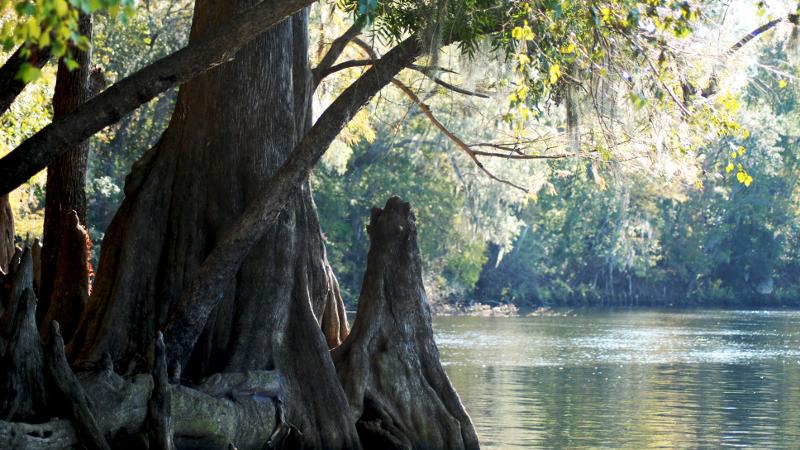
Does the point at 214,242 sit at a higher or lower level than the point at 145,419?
higher

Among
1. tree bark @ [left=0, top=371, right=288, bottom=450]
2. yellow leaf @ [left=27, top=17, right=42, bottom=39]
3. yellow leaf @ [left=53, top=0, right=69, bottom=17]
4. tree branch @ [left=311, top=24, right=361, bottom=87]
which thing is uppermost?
tree branch @ [left=311, top=24, right=361, bottom=87]

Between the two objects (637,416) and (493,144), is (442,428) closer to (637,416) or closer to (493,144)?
(493,144)

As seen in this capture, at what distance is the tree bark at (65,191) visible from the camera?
13.1 metres

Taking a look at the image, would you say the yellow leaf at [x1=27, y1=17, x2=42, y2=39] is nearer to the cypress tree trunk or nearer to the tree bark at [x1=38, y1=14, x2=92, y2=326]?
the cypress tree trunk

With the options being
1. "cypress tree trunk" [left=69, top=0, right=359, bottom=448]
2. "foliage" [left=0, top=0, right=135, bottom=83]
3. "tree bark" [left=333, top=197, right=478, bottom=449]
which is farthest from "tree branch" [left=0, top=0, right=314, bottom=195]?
"tree bark" [left=333, top=197, right=478, bottom=449]

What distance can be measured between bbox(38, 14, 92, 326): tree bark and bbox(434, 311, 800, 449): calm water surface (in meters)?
4.65

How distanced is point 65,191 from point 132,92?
208 inches

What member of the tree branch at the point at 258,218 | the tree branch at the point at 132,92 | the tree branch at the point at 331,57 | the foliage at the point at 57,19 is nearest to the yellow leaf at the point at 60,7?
the foliage at the point at 57,19

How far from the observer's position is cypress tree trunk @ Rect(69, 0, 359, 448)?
11.9 m

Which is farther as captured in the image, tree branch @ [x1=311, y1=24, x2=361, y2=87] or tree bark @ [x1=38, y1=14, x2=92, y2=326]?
tree branch @ [x1=311, y1=24, x2=361, y2=87]

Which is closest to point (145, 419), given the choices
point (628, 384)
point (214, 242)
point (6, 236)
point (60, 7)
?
point (214, 242)

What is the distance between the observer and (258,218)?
1149 cm

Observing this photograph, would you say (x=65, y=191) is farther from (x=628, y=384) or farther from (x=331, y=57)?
(x=628, y=384)

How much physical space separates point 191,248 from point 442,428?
9.22 ft
